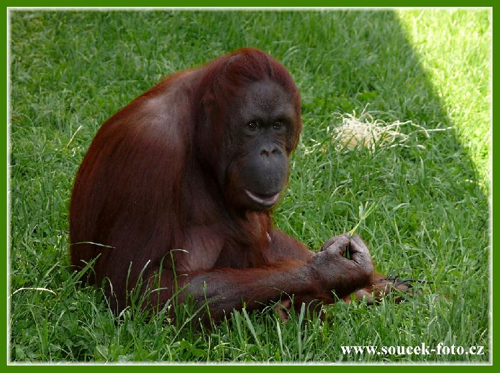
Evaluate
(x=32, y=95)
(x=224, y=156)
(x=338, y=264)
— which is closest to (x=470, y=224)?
(x=338, y=264)

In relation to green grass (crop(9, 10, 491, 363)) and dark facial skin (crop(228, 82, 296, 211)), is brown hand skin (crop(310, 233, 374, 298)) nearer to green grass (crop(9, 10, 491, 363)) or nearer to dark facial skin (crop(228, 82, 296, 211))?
green grass (crop(9, 10, 491, 363))

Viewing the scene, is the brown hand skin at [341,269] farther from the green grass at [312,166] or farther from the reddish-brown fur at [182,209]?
the green grass at [312,166]

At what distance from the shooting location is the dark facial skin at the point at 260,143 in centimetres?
395

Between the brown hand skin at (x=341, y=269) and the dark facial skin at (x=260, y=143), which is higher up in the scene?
the dark facial skin at (x=260, y=143)

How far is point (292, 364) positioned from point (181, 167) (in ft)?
3.08

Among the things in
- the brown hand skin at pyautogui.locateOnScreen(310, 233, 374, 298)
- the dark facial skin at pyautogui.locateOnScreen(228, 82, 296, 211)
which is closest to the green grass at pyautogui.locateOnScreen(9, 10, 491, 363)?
the brown hand skin at pyautogui.locateOnScreen(310, 233, 374, 298)

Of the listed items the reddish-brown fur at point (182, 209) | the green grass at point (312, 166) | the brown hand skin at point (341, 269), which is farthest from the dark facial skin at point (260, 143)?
the green grass at point (312, 166)

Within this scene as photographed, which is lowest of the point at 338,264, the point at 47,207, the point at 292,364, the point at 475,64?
the point at 292,364

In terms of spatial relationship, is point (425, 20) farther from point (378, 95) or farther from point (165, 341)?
point (165, 341)

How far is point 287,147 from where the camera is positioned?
13.5 feet

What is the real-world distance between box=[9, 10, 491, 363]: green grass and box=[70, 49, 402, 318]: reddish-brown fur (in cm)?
14

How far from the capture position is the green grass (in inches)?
150

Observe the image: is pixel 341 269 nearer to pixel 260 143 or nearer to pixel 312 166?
pixel 260 143

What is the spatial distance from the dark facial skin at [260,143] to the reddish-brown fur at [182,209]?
48 millimetres
